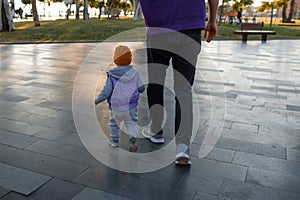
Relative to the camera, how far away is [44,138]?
3414mm

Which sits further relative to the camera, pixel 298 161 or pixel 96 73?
pixel 96 73

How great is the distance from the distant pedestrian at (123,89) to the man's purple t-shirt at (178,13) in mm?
440

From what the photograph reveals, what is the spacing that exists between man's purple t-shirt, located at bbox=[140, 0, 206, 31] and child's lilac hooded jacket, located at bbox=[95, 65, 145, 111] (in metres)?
0.55

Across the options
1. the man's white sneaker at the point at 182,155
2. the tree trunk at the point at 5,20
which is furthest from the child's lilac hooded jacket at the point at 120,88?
the tree trunk at the point at 5,20

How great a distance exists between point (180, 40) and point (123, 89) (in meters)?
0.67

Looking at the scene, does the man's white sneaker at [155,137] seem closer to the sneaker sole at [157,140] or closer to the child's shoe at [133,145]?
the sneaker sole at [157,140]

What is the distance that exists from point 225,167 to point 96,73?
4599mm

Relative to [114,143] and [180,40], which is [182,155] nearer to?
[114,143]

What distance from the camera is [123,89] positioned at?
301 cm

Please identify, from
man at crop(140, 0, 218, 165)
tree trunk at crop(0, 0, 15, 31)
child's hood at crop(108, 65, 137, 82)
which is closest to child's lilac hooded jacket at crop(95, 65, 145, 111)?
child's hood at crop(108, 65, 137, 82)

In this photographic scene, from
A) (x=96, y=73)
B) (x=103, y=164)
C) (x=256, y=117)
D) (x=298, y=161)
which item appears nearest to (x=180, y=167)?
(x=103, y=164)

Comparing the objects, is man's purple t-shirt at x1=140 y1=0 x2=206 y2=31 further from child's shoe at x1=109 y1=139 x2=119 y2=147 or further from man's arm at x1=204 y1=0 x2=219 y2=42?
child's shoe at x1=109 y1=139 x2=119 y2=147

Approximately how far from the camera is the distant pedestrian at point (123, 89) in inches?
118

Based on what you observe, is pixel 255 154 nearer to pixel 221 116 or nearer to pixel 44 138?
pixel 221 116
